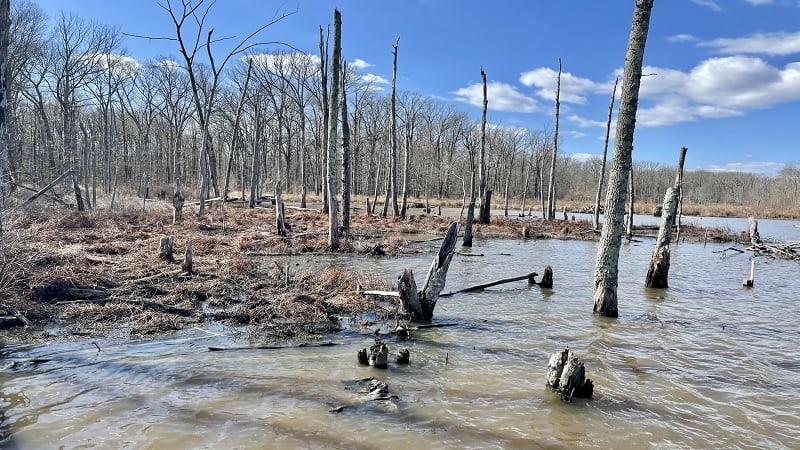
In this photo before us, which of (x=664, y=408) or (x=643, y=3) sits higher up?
(x=643, y=3)

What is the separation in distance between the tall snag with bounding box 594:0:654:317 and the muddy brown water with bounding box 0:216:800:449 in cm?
149

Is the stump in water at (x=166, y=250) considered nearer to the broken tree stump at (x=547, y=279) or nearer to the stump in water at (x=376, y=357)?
the stump in water at (x=376, y=357)

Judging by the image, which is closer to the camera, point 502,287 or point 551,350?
point 551,350

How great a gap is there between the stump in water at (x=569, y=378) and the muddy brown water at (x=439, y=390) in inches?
5.6

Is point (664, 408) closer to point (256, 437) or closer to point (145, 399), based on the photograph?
point (256, 437)

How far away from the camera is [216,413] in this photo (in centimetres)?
466

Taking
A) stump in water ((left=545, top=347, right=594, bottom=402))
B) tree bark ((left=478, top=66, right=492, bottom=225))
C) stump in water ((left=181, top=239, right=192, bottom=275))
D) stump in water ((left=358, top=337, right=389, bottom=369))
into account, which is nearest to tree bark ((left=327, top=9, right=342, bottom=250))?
stump in water ((left=181, top=239, right=192, bottom=275))

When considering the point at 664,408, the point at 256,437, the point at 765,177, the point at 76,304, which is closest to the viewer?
the point at 256,437

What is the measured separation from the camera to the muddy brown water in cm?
435

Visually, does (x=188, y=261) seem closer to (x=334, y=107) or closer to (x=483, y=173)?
(x=334, y=107)

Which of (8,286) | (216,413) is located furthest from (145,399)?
(8,286)

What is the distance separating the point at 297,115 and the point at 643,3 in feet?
147

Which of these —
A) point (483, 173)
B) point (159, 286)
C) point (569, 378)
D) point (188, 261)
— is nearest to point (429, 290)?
point (569, 378)

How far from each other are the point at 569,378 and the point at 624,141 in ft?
16.8
